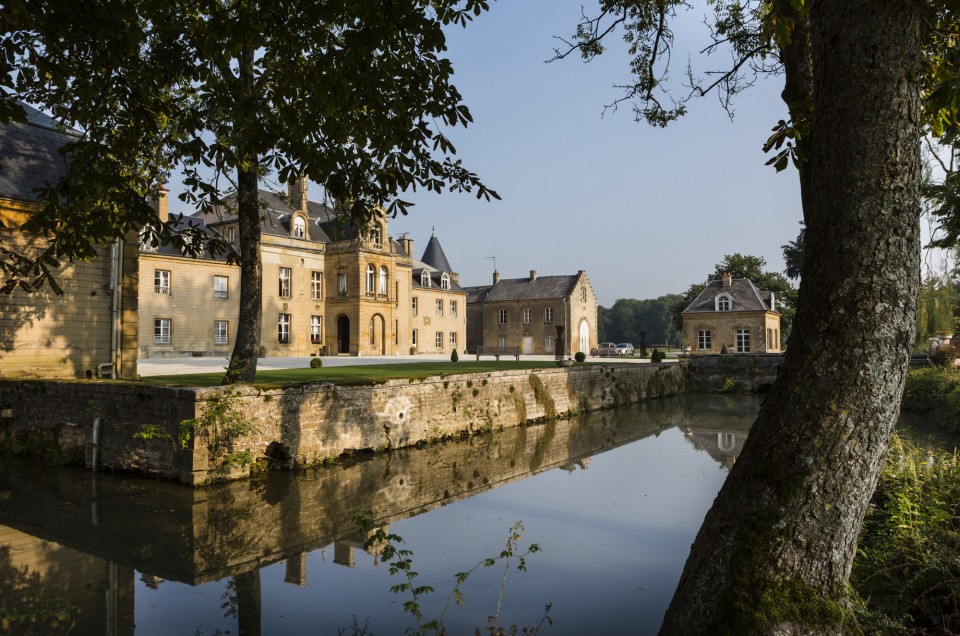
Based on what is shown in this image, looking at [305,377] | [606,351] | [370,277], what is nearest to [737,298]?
[606,351]

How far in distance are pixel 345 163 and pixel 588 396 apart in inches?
641

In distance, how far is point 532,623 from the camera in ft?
16.4

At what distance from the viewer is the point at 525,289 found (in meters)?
50.4

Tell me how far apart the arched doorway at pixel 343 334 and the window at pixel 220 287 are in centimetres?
646

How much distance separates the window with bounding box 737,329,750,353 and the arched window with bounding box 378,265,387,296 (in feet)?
71.4

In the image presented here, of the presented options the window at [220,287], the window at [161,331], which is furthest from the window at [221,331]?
the window at [161,331]

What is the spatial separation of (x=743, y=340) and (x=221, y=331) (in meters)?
29.9

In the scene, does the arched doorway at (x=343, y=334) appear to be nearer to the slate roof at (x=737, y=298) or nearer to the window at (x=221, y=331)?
the window at (x=221, y=331)

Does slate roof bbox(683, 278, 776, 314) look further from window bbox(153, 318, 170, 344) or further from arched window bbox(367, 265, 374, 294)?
window bbox(153, 318, 170, 344)

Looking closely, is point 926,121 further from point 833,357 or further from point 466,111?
point 466,111

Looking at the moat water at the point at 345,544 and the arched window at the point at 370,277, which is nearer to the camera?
the moat water at the point at 345,544

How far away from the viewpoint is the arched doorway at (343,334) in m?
34.7

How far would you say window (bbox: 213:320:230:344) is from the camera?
29.6 meters

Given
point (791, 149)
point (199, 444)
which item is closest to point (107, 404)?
point (199, 444)
